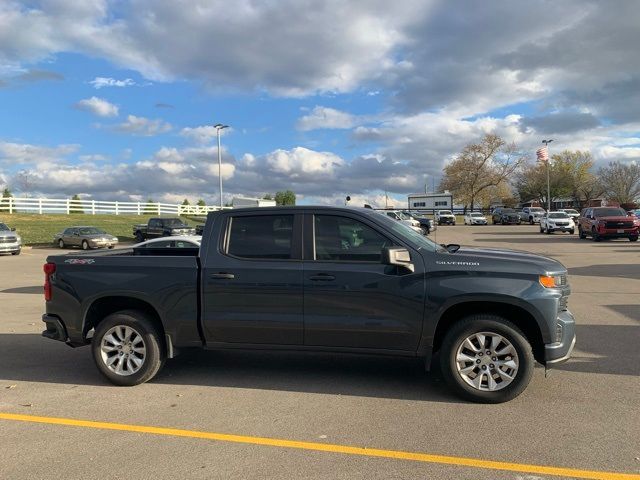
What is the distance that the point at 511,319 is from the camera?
5.09m

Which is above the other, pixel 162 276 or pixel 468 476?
pixel 162 276

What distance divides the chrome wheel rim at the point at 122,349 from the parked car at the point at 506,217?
190 ft

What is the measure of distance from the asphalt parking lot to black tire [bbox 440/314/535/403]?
13cm

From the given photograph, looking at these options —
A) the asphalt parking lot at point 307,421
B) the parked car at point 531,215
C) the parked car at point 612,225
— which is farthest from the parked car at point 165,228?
the parked car at point 531,215

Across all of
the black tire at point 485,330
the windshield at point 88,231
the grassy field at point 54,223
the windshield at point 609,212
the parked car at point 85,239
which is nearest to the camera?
the black tire at point 485,330

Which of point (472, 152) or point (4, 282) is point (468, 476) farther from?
point (472, 152)

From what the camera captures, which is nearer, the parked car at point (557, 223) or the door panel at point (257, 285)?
the door panel at point (257, 285)

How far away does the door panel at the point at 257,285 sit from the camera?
5168 millimetres

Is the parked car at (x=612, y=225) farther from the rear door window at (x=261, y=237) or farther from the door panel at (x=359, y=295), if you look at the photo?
the rear door window at (x=261, y=237)

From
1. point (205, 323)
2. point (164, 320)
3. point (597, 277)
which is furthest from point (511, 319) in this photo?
point (597, 277)

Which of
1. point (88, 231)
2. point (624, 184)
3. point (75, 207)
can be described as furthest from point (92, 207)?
point (624, 184)

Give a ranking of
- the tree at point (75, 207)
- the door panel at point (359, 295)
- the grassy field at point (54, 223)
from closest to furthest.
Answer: the door panel at point (359, 295) → the grassy field at point (54, 223) → the tree at point (75, 207)

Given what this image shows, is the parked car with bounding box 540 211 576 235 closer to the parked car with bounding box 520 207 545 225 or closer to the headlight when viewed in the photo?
the parked car with bounding box 520 207 545 225

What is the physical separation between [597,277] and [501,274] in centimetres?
1143
